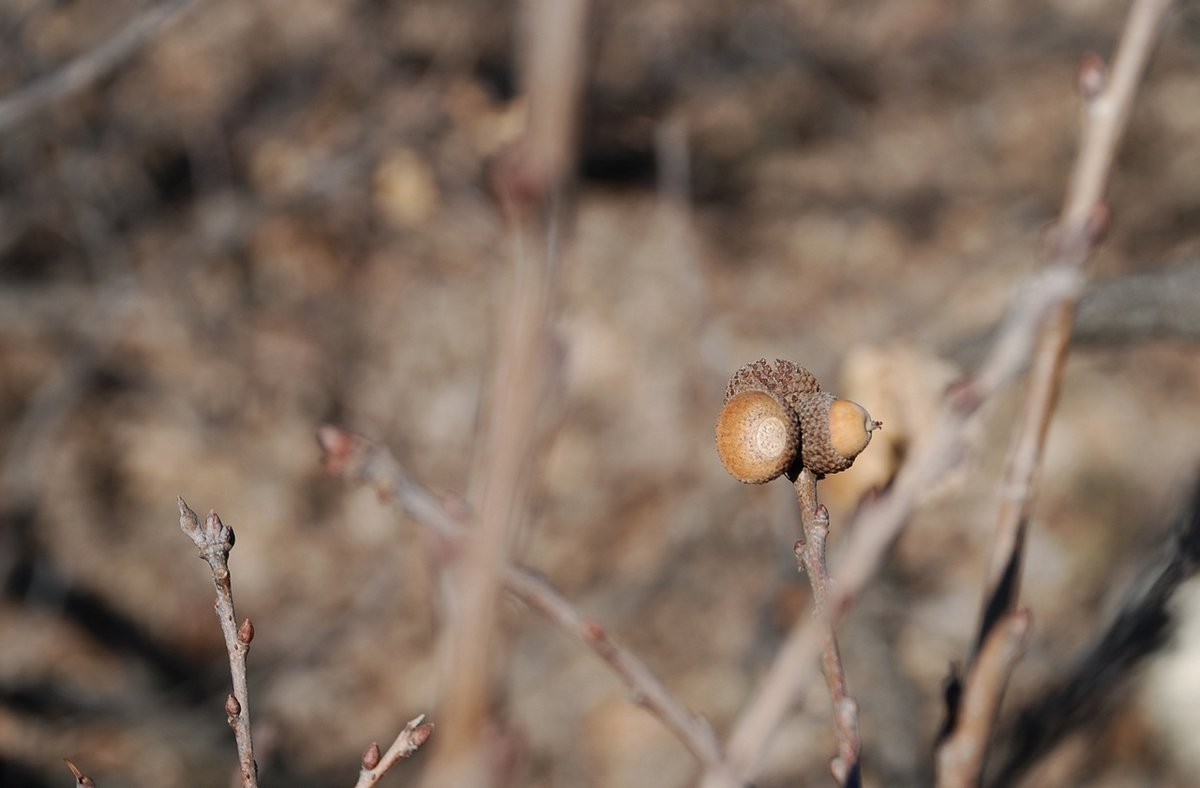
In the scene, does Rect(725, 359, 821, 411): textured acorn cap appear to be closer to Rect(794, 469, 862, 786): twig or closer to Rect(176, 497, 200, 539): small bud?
Rect(794, 469, 862, 786): twig

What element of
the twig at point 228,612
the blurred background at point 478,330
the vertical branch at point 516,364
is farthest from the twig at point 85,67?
the vertical branch at point 516,364

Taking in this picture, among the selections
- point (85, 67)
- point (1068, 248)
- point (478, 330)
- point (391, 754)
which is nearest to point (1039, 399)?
point (1068, 248)

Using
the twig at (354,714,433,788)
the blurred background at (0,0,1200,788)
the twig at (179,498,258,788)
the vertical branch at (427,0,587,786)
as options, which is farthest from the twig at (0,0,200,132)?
the vertical branch at (427,0,587,786)

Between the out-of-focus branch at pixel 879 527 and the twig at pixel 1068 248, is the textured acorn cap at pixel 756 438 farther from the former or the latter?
the twig at pixel 1068 248

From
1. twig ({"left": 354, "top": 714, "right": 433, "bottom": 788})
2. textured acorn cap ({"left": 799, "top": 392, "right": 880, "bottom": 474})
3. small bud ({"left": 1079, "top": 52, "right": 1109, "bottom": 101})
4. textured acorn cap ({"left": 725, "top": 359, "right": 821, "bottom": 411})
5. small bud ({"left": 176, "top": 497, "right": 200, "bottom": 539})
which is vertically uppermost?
small bud ({"left": 1079, "top": 52, "right": 1109, "bottom": 101})

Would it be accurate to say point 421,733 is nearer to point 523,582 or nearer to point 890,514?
point 523,582

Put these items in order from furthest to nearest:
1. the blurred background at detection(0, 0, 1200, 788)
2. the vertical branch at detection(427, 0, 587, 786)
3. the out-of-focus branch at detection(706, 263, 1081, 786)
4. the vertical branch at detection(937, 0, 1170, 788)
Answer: the blurred background at detection(0, 0, 1200, 788), the vertical branch at detection(937, 0, 1170, 788), the out-of-focus branch at detection(706, 263, 1081, 786), the vertical branch at detection(427, 0, 587, 786)

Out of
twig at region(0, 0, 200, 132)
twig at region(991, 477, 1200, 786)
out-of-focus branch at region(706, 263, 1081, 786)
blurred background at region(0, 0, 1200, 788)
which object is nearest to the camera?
out-of-focus branch at region(706, 263, 1081, 786)
